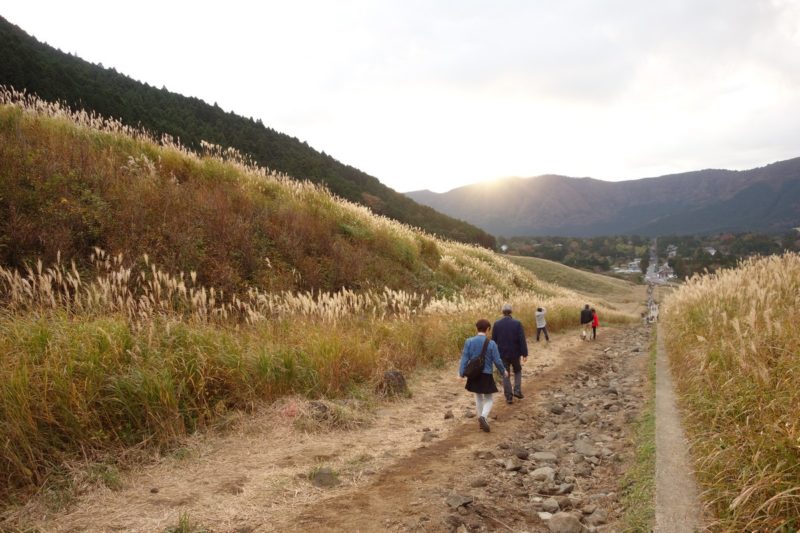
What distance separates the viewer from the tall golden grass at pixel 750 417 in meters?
2.87

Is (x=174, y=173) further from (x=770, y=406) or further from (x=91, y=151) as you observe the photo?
(x=770, y=406)

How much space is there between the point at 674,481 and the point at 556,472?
1.28 m

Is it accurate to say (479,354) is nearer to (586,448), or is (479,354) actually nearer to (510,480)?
(586,448)

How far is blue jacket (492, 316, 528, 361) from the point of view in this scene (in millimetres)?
8945

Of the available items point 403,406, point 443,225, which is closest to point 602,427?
point 403,406

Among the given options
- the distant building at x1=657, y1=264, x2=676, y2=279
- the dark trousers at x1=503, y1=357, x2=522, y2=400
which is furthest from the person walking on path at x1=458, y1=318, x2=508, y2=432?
the distant building at x1=657, y1=264, x2=676, y2=279

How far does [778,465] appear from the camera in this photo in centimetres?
286

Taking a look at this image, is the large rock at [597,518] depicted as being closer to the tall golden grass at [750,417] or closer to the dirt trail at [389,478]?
the dirt trail at [389,478]

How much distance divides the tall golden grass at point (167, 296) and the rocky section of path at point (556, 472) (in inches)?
111

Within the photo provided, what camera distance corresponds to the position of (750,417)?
375 cm

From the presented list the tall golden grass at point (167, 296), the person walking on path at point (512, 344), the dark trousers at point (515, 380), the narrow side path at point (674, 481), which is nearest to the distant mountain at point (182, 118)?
the tall golden grass at point (167, 296)

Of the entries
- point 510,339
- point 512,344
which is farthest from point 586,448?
point 510,339

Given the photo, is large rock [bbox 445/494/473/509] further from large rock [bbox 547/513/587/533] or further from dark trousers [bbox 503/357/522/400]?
dark trousers [bbox 503/357/522/400]

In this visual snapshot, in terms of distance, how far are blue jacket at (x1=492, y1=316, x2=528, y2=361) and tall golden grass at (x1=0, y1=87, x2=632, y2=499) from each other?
1.85 m
